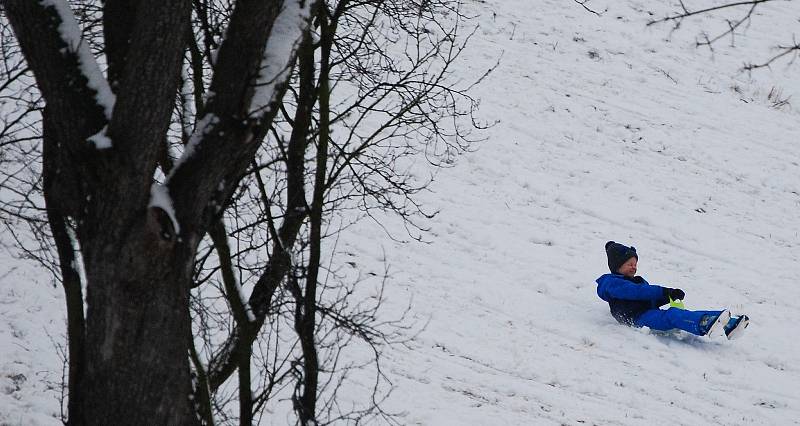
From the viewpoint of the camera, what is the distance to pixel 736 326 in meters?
7.72

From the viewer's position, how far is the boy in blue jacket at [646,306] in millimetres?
7695

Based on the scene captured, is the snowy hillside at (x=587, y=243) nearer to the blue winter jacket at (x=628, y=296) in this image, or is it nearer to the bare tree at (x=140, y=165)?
the blue winter jacket at (x=628, y=296)

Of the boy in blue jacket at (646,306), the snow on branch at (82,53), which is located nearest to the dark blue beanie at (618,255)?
the boy in blue jacket at (646,306)

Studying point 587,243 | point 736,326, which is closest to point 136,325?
point 736,326

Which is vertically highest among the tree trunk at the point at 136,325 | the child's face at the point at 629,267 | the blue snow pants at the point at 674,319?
the child's face at the point at 629,267

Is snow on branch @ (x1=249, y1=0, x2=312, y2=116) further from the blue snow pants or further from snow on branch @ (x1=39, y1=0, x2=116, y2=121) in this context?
the blue snow pants

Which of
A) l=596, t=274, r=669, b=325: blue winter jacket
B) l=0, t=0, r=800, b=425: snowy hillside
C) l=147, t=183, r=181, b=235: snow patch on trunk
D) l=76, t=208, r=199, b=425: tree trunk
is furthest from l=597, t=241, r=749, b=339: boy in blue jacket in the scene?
l=147, t=183, r=181, b=235: snow patch on trunk

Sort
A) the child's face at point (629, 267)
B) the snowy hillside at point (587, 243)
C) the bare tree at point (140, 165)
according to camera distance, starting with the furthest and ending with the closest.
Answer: the child's face at point (629, 267), the snowy hillside at point (587, 243), the bare tree at point (140, 165)

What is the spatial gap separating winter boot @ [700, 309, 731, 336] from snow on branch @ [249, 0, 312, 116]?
5924 millimetres

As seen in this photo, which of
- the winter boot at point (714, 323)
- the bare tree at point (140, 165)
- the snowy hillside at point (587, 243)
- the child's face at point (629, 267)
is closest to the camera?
the bare tree at point (140, 165)

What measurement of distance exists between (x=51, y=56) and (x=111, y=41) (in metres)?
0.61

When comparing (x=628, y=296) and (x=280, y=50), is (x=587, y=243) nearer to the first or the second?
(x=628, y=296)

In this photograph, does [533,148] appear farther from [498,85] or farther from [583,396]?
[583,396]

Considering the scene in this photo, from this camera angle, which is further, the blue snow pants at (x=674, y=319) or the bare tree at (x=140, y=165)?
the blue snow pants at (x=674, y=319)
